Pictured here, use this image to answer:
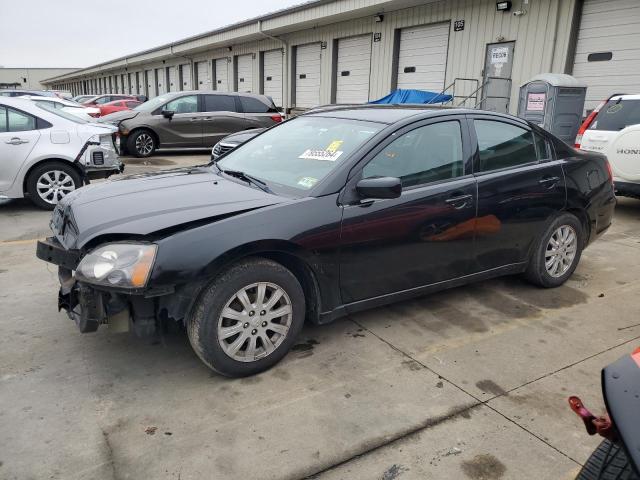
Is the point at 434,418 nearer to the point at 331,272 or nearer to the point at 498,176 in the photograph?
the point at 331,272

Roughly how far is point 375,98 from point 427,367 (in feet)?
44.0

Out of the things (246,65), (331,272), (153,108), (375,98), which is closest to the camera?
(331,272)

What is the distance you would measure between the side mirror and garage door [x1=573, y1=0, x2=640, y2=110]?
Answer: 8.98 metres

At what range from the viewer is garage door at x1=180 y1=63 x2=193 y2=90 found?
1131 inches

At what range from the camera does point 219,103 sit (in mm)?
13133

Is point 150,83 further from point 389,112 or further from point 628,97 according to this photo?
point 389,112

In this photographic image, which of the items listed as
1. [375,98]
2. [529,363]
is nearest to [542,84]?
[375,98]

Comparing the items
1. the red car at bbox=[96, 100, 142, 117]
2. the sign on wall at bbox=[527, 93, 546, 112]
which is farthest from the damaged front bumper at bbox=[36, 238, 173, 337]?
the red car at bbox=[96, 100, 142, 117]

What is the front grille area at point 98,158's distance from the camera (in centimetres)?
722

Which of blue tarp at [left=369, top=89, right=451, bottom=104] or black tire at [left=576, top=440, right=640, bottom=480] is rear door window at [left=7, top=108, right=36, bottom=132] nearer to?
black tire at [left=576, top=440, right=640, bottom=480]

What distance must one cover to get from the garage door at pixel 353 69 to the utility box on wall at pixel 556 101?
636 centimetres

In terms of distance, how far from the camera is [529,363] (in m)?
3.26

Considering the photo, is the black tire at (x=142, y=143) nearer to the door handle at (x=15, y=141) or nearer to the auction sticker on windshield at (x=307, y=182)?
the door handle at (x=15, y=141)

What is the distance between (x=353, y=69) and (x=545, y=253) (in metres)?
13.3
